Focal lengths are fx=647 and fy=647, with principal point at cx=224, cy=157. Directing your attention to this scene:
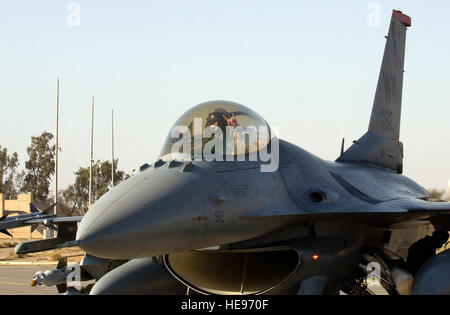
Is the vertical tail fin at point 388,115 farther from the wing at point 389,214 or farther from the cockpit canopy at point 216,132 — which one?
the cockpit canopy at point 216,132

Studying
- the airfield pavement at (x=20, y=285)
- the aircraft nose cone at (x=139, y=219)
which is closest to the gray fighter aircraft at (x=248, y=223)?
the aircraft nose cone at (x=139, y=219)

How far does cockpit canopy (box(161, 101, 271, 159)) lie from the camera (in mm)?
7969

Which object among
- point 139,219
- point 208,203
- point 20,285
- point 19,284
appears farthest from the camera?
point 19,284

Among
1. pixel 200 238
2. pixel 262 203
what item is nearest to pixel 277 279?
pixel 262 203

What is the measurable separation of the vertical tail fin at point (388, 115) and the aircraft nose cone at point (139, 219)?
5.35 m

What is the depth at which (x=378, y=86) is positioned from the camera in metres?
13.5

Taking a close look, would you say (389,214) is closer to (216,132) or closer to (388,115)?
(216,132)

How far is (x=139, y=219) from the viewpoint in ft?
21.3

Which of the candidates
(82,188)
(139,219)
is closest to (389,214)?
(139,219)

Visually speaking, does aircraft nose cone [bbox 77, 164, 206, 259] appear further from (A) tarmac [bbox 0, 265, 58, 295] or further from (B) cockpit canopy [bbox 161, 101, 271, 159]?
(A) tarmac [bbox 0, 265, 58, 295]

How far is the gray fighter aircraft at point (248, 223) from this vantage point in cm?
671

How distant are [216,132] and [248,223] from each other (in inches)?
48.9

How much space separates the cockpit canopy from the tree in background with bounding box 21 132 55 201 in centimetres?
5793
